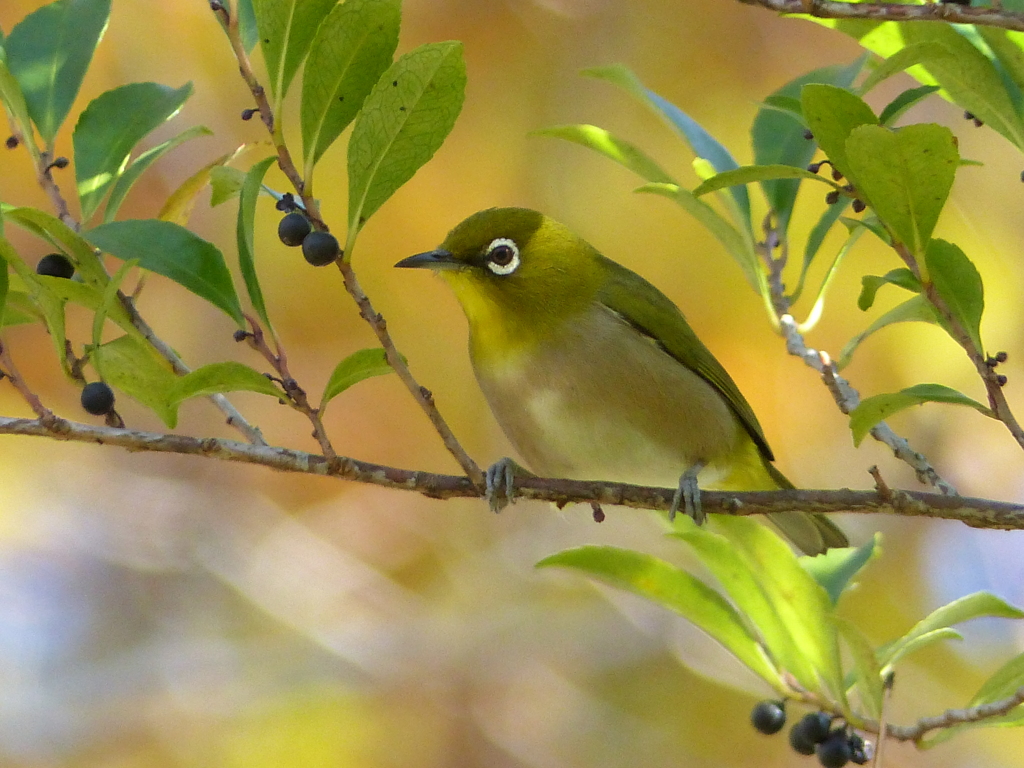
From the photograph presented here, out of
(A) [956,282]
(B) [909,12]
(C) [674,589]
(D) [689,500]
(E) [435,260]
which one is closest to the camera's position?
(B) [909,12]

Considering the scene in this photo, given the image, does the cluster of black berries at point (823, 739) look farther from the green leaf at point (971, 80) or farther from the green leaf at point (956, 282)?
the green leaf at point (971, 80)

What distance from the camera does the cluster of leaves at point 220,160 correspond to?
1.77 metres

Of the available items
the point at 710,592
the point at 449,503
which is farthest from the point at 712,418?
the point at 449,503

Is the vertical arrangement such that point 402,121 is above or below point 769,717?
above

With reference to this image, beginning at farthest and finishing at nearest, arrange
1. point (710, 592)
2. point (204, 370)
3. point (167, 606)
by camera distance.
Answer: point (167, 606), point (710, 592), point (204, 370)

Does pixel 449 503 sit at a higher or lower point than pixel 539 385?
lower

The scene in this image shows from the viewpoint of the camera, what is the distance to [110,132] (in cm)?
221

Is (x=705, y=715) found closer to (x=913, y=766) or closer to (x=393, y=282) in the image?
(x=913, y=766)

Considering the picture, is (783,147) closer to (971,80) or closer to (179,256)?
(971,80)

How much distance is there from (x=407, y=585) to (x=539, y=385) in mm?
3346

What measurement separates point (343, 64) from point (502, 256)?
137cm

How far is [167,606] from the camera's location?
5.96 m

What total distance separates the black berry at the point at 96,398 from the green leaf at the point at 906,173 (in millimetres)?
1417

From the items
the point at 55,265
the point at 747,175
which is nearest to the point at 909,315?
the point at 747,175
